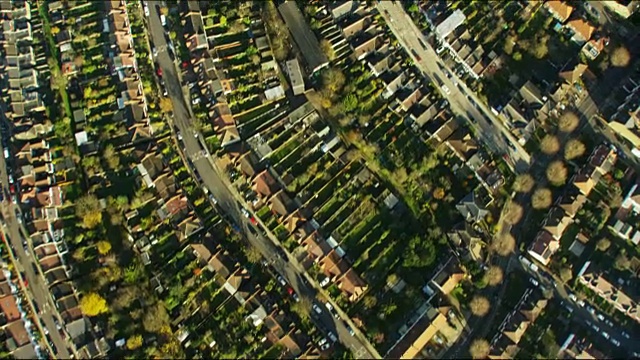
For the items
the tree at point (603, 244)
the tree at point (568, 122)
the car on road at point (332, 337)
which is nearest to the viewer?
the tree at point (603, 244)

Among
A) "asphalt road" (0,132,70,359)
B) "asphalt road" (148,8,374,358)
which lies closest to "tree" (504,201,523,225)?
"asphalt road" (148,8,374,358)

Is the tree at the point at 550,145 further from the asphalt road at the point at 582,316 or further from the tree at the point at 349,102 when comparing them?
the tree at the point at 349,102

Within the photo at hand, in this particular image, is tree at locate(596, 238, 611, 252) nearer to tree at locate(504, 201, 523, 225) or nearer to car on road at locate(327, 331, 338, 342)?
tree at locate(504, 201, 523, 225)

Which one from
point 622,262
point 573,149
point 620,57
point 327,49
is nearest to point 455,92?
point 573,149

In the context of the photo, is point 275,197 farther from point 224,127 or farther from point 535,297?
point 535,297

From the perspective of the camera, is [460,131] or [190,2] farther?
[190,2]

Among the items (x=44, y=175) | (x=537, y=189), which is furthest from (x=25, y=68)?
(x=537, y=189)

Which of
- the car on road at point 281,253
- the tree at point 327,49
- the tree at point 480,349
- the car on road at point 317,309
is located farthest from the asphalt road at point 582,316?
the tree at point 327,49

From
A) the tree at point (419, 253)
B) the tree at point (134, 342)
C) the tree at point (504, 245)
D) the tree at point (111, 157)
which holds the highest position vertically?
the tree at point (111, 157)
